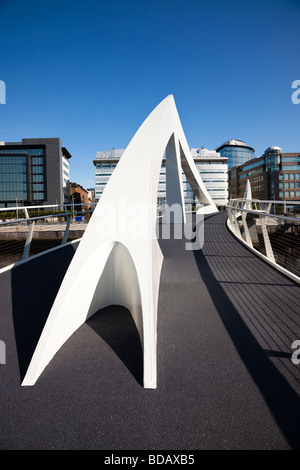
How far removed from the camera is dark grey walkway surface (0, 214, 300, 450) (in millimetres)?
1495

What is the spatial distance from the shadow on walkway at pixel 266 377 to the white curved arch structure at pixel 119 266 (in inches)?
30.5

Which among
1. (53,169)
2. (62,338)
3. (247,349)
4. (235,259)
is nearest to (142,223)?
(62,338)

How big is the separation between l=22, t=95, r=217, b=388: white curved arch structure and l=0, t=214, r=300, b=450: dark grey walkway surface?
0.14 m

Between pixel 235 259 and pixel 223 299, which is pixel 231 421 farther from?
pixel 235 259

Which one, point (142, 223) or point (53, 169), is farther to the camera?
point (53, 169)

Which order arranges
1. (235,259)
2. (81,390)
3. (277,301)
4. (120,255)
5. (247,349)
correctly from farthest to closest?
1. (235,259)
2. (277,301)
3. (120,255)
4. (247,349)
5. (81,390)

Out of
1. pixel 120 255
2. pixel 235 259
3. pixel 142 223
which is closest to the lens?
pixel 142 223

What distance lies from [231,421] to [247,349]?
86 centimetres

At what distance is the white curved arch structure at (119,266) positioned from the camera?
223 cm

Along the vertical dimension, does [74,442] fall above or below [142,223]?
below

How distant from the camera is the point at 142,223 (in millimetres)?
2797
